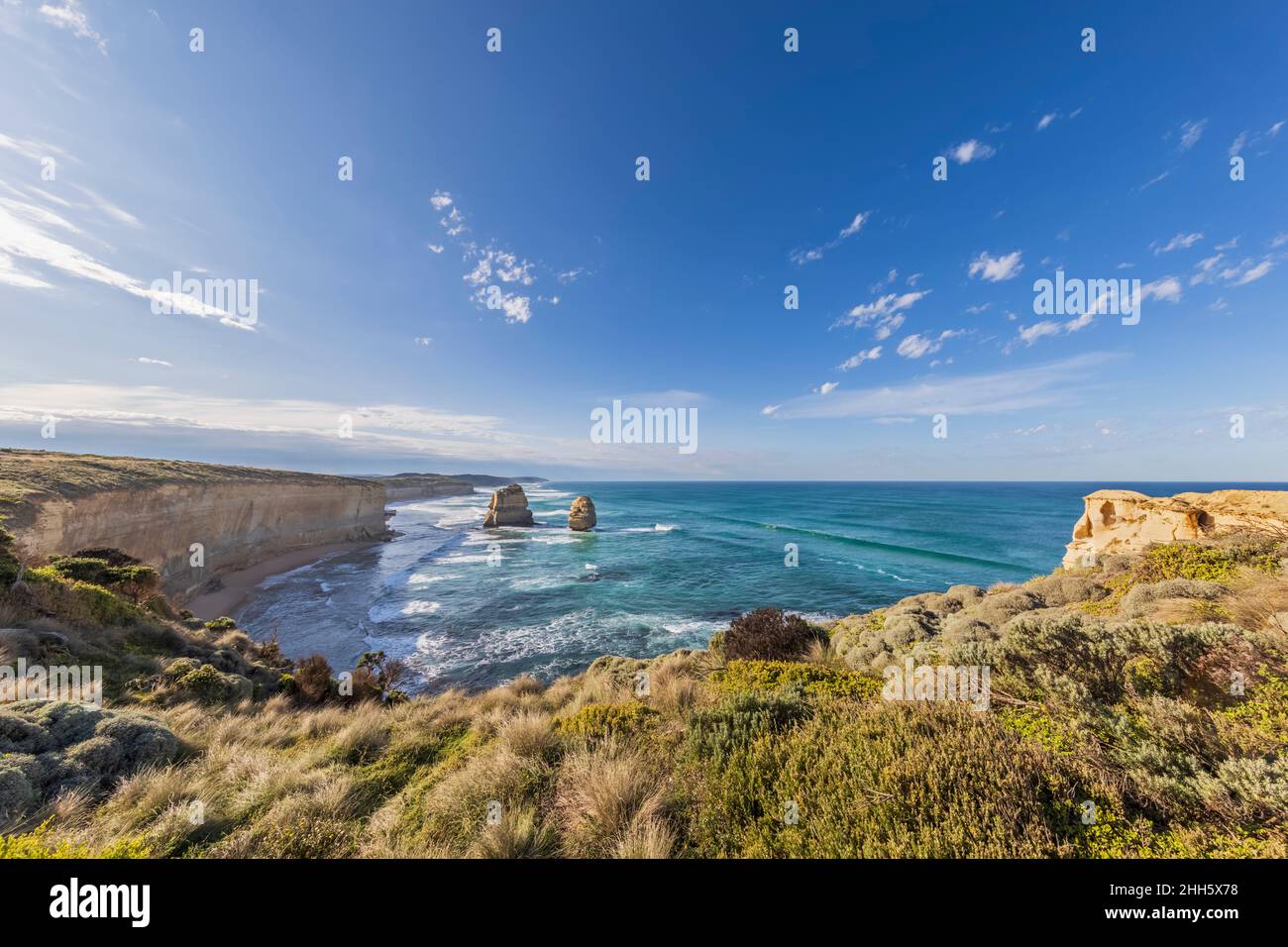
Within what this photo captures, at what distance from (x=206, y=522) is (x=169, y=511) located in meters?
3.08

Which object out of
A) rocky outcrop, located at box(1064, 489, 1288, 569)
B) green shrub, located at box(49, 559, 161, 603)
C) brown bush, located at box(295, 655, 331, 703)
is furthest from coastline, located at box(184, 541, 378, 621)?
rocky outcrop, located at box(1064, 489, 1288, 569)

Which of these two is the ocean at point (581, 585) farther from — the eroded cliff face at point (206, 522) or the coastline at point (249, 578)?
the eroded cliff face at point (206, 522)

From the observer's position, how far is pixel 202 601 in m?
20.8

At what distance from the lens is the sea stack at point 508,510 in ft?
163

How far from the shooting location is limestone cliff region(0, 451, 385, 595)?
16266 mm

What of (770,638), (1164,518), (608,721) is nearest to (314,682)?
(608,721)

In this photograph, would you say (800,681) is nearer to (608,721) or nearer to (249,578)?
(608,721)

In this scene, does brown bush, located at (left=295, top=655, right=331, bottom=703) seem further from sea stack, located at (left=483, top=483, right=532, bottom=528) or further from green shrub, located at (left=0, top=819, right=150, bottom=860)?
sea stack, located at (left=483, top=483, right=532, bottom=528)

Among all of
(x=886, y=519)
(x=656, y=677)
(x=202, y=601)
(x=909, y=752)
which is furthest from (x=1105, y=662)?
(x=886, y=519)

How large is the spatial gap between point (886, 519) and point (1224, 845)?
213 ft

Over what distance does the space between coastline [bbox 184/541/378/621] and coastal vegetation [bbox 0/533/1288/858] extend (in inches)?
622

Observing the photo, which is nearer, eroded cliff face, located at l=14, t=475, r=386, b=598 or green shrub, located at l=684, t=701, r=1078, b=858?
green shrub, located at l=684, t=701, r=1078, b=858

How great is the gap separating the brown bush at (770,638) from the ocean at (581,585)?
6.20 m

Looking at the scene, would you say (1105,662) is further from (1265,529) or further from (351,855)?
(1265,529)
